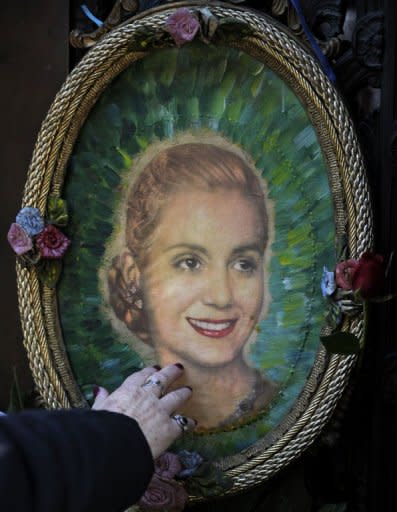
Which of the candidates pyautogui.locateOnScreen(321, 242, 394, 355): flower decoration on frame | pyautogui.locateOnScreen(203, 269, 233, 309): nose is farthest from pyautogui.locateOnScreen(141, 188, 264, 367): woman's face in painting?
pyautogui.locateOnScreen(321, 242, 394, 355): flower decoration on frame

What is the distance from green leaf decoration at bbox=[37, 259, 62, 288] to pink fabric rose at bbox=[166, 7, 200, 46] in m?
0.35

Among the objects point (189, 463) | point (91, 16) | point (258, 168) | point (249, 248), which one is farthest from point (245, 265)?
point (91, 16)

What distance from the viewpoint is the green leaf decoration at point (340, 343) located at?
0.94 m

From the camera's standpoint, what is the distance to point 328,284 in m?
0.99

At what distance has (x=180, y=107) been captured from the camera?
1.10m

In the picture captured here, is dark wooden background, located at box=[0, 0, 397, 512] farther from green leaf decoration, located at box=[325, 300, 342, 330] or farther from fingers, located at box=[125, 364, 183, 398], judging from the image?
fingers, located at box=[125, 364, 183, 398]

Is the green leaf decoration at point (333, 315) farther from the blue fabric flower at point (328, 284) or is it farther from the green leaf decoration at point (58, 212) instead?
the green leaf decoration at point (58, 212)

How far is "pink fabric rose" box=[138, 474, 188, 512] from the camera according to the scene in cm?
103

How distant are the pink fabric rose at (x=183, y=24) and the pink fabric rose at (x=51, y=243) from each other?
31cm

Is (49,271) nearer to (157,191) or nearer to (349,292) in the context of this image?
(157,191)

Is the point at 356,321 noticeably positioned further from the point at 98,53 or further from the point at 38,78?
the point at 38,78

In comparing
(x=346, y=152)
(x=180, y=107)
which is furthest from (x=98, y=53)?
(x=346, y=152)

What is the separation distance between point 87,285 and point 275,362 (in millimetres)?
292

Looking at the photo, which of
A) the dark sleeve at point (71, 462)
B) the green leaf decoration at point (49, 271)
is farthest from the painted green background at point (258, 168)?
the dark sleeve at point (71, 462)
